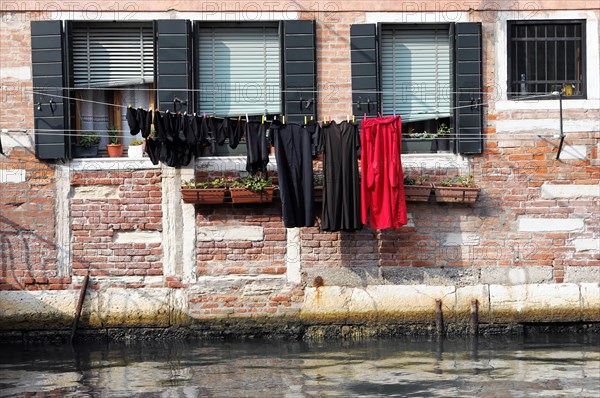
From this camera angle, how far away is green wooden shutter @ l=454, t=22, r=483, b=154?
12.8 metres

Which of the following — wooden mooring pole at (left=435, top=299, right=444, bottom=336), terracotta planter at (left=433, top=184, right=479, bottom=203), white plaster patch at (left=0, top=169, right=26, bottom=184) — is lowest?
wooden mooring pole at (left=435, top=299, right=444, bottom=336)

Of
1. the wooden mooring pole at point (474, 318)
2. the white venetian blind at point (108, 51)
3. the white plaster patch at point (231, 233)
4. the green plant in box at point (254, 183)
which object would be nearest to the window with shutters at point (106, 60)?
the white venetian blind at point (108, 51)

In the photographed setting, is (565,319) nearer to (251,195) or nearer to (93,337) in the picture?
(251,195)

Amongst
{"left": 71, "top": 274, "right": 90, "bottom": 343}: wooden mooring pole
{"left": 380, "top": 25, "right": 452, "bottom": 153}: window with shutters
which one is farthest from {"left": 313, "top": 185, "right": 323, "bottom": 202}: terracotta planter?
{"left": 71, "top": 274, "right": 90, "bottom": 343}: wooden mooring pole

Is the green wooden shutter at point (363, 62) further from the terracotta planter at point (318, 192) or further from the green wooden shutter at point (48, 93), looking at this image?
the green wooden shutter at point (48, 93)

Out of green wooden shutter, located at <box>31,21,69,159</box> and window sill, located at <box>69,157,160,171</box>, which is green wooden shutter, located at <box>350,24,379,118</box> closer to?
window sill, located at <box>69,157,160,171</box>

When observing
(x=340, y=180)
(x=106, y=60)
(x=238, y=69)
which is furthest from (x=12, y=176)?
(x=340, y=180)

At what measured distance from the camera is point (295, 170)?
12.5 metres

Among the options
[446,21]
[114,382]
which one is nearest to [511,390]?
[114,382]

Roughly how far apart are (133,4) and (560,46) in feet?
14.7

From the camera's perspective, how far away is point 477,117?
42.3ft

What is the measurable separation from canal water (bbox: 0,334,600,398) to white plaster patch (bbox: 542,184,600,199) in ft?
4.78

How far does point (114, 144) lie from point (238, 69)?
151cm

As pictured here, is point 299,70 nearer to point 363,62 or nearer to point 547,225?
point 363,62
